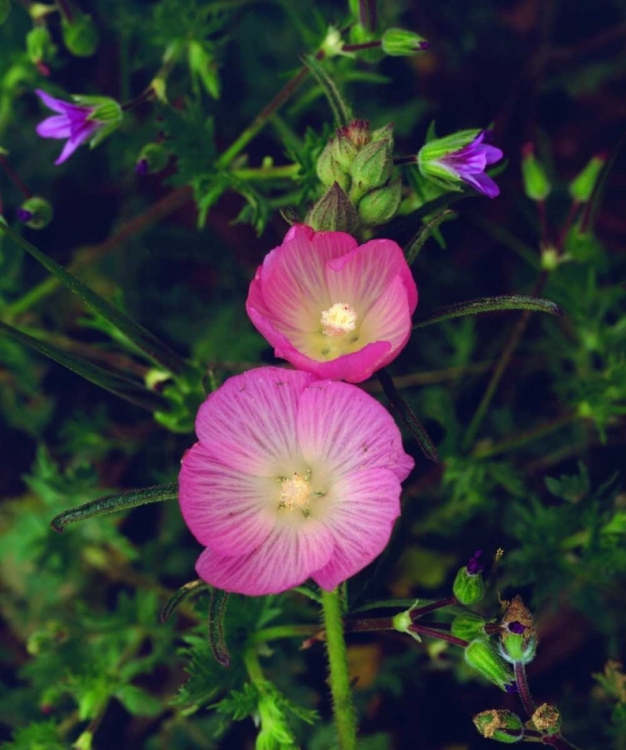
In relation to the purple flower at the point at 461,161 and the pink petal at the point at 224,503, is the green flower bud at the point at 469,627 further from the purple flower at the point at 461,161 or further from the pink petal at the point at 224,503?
the purple flower at the point at 461,161

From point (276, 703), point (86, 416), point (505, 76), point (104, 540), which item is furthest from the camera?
point (505, 76)

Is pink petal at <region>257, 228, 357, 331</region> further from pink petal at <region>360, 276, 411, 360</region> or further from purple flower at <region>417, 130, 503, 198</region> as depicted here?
purple flower at <region>417, 130, 503, 198</region>

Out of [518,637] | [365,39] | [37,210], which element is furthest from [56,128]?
[518,637]

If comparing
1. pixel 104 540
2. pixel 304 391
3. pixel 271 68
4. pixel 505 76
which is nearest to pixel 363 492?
pixel 304 391

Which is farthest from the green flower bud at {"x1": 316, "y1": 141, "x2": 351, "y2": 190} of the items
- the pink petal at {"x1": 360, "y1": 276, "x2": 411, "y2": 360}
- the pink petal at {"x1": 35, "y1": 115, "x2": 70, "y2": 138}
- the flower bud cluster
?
the pink petal at {"x1": 35, "y1": 115, "x2": 70, "y2": 138}

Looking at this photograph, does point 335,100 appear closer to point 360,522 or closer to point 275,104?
point 275,104

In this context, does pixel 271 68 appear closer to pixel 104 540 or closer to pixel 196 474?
pixel 104 540
